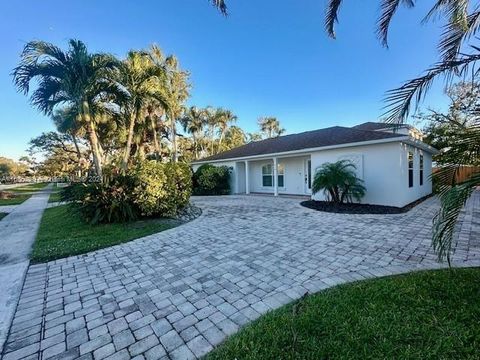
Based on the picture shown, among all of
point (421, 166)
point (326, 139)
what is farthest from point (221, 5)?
point (421, 166)

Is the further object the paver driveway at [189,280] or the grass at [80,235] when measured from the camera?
the grass at [80,235]

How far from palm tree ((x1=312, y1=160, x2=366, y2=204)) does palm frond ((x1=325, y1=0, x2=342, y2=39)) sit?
5186mm

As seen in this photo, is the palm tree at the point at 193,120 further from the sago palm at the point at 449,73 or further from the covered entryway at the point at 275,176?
the sago palm at the point at 449,73

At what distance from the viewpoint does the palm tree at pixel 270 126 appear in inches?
1475

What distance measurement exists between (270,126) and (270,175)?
23896 millimetres

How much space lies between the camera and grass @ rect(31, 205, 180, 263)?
4.96 m

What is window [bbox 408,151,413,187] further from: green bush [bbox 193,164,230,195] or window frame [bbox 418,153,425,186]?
green bush [bbox 193,164,230,195]

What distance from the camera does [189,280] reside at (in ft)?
11.4

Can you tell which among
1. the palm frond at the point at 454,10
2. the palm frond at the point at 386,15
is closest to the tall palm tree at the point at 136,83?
the palm frond at the point at 386,15

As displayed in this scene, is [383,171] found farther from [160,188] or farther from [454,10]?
[160,188]

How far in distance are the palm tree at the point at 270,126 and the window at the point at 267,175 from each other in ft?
73.4

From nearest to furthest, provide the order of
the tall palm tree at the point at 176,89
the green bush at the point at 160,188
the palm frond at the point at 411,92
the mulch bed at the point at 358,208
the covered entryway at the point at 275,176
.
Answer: the palm frond at the point at 411,92
the green bush at the point at 160,188
the mulch bed at the point at 358,208
the covered entryway at the point at 275,176
the tall palm tree at the point at 176,89

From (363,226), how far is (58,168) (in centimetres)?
5528

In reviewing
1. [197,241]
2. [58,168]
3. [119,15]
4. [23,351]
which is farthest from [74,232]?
[58,168]
